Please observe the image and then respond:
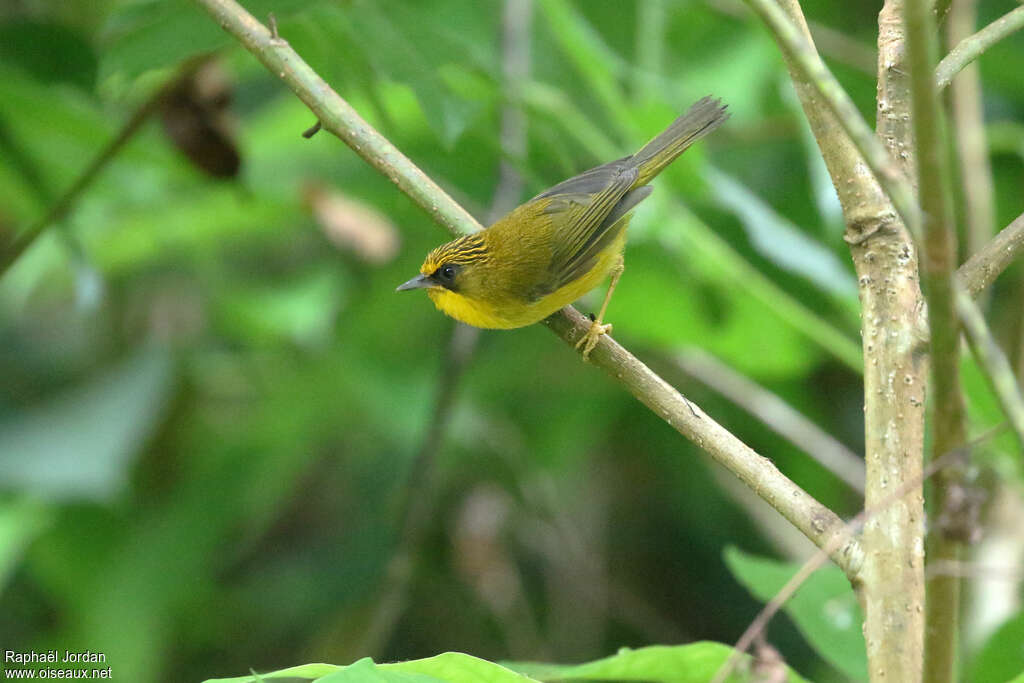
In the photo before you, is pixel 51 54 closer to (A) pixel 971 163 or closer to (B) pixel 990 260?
(B) pixel 990 260

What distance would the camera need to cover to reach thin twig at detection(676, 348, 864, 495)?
10.1ft

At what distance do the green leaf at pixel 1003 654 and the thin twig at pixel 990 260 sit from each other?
2.71 ft

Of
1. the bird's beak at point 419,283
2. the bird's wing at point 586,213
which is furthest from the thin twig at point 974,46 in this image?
the bird's beak at point 419,283

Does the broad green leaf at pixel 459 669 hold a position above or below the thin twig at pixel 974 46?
below

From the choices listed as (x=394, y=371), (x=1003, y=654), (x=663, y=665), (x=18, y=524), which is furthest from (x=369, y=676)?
(x=394, y=371)

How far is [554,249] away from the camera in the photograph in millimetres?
3203

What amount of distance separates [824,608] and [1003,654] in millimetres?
355

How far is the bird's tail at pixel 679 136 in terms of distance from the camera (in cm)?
289

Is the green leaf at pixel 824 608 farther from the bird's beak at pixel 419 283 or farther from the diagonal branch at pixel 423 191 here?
the bird's beak at pixel 419 283

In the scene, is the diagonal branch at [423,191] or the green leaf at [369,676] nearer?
the green leaf at [369,676]

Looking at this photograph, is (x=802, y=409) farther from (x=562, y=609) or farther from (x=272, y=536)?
(x=272, y=536)

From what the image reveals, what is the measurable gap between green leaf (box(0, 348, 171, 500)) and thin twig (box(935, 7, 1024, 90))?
2.83 m

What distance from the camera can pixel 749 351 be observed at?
3.56 m

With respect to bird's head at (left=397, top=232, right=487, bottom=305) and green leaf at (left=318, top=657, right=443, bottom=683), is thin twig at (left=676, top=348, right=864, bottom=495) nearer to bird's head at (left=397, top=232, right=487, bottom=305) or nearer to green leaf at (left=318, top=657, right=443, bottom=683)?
bird's head at (left=397, top=232, right=487, bottom=305)
